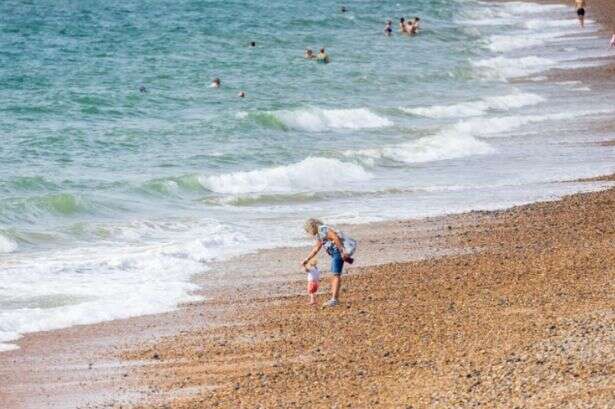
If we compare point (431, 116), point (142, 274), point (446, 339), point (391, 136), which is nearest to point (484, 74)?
point (431, 116)

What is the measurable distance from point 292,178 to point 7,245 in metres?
7.65

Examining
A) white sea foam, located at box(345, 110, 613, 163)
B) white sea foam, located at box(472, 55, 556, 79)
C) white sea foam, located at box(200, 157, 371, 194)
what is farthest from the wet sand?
white sea foam, located at box(472, 55, 556, 79)

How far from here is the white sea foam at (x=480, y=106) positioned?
3525 cm

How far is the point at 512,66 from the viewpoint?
4859cm

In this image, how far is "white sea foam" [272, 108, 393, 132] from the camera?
108ft

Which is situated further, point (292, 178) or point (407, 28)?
point (407, 28)

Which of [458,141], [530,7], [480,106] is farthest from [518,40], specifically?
[458,141]

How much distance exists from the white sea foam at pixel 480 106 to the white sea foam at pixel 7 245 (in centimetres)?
1791

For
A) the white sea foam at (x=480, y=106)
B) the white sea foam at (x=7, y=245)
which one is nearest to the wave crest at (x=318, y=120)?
the white sea foam at (x=480, y=106)

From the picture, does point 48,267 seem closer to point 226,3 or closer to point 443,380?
point 443,380

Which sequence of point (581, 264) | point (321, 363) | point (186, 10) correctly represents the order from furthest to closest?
1. point (186, 10)
2. point (581, 264)
3. point (321, 363)

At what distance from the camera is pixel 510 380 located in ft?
34.7

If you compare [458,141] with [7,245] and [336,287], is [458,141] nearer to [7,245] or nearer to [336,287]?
[7,245]

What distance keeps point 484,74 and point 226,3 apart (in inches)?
1030
